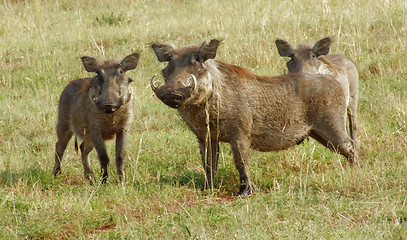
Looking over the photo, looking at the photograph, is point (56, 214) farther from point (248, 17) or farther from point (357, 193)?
point (248, 17)

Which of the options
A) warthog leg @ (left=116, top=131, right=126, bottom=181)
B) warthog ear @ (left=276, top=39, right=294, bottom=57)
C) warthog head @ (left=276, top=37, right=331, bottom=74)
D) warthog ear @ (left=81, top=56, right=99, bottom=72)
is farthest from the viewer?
warthog ear @ (left=276, top=39, right=294, bottom=57)

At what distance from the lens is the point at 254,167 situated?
525cm

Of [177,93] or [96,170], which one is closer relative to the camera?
[177,93]

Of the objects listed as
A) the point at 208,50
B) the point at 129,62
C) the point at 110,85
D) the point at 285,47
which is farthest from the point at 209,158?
the point at 285,47

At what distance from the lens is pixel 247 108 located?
482 cm

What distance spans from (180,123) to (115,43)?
3.27 m

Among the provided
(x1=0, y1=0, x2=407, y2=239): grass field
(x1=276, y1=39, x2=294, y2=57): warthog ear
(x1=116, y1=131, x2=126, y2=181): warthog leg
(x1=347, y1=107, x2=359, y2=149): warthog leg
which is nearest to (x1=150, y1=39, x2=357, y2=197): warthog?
(x1=0, y1=0, x2=407, y2=239): grass field

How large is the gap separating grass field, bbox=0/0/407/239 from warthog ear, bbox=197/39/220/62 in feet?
3.02

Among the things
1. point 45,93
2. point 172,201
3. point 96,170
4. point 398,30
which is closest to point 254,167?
point 172,201

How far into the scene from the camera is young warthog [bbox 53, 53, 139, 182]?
5.14 m

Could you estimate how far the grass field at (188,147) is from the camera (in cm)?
388

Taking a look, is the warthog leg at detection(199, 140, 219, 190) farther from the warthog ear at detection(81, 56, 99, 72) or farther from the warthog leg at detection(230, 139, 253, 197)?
the warthog ear at detection(81, 56, 99, 72)

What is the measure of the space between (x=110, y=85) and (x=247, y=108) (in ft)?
4.07

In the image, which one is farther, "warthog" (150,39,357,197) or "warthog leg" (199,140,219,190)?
"warthog leg" (199,140,219,190)
